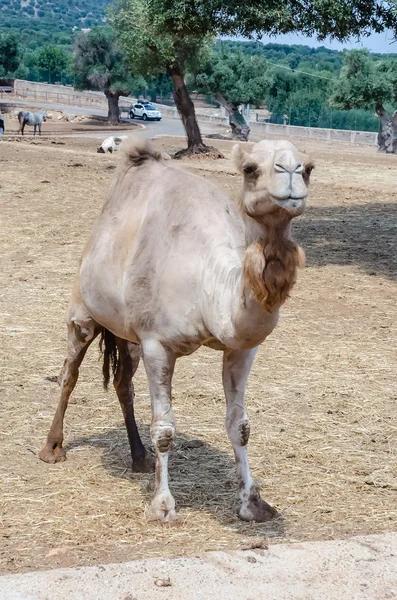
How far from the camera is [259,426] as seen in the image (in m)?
6.43

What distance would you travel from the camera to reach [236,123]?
49094 millimetres

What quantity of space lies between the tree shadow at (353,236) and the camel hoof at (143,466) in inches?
247

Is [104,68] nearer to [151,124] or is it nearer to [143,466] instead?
[151,124]

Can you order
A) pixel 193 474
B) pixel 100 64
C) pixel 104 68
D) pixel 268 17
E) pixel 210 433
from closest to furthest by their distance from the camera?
pixel 193 474
pixel 210 433
pixel 268 17
pixel 104 68
pixel 100 64

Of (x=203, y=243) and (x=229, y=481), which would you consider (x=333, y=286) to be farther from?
(x=203, y=243)

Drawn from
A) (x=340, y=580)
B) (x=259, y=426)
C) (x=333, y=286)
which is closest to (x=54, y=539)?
(x=340, y=580)

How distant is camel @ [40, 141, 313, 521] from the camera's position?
12.7 feet

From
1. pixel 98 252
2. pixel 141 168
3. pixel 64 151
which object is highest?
pixel 141 168

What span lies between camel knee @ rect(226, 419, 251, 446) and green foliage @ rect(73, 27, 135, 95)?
54.6 metres

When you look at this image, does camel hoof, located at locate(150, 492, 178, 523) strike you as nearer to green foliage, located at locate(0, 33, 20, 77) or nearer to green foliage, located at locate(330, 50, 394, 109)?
green foliage, located at locate(330, 50, 394, 109)

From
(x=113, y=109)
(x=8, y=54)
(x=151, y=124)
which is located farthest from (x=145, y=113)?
(x=8, y=54)

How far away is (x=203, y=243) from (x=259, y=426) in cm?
207

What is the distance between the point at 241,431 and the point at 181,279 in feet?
2.84

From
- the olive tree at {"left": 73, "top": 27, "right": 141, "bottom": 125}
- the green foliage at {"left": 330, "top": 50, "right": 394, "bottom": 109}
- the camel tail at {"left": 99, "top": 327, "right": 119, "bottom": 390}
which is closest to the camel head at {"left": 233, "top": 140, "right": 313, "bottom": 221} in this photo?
the camel tail at {"left": 99, "top": 327, "right": 119, "bottom": 390}
